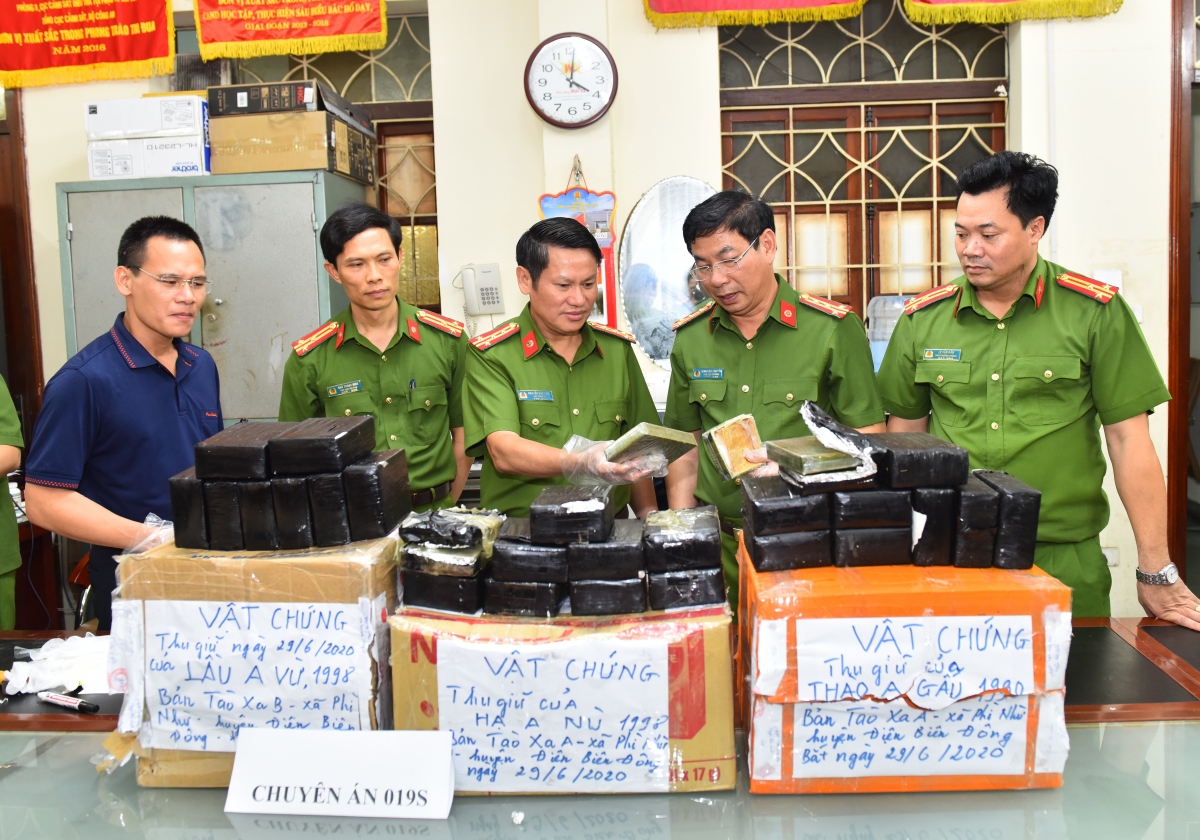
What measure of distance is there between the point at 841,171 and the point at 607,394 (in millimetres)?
2281

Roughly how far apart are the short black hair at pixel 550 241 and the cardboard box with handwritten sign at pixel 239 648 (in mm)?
898

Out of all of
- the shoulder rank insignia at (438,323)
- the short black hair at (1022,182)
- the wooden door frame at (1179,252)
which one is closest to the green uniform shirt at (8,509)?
→ the shoulder rank insignia at (438,323)

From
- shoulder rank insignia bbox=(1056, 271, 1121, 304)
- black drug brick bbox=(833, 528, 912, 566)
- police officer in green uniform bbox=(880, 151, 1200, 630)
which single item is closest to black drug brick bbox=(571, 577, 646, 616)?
black drug brick bbox=(833, 528, 912, 566)

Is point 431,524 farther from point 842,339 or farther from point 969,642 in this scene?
point 842,339

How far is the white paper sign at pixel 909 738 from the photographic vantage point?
1116 mm

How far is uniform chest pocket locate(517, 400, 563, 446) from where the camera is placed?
2.14 metres

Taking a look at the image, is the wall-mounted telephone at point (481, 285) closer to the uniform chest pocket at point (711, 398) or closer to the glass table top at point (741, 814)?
the uniform chest pocket at point (711, 398)

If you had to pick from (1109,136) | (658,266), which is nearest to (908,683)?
(658,266)

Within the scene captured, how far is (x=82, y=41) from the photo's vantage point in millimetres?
3889

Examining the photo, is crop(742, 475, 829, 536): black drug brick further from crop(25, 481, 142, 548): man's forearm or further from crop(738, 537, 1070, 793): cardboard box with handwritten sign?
crop(25, 481, 142, 548): man's forearm

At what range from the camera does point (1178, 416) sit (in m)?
3.74

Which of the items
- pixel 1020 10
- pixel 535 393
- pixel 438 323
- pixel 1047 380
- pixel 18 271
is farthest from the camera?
pixel 18 271

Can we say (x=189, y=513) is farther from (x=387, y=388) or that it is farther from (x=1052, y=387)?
(x=1052, y=387)

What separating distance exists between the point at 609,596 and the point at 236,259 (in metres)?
2.97
